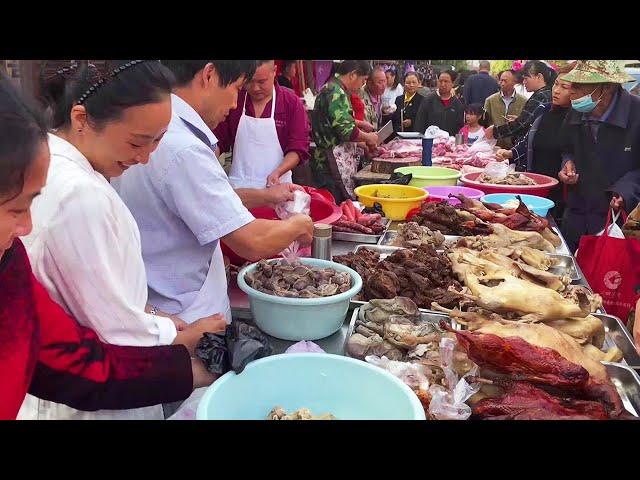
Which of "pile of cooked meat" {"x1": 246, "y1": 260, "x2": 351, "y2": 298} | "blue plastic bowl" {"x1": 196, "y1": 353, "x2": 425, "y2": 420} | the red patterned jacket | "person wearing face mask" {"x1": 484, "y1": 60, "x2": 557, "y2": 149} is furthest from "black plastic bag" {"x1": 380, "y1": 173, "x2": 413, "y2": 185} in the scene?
the red patterned jacket

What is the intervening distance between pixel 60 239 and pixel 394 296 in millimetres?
1510

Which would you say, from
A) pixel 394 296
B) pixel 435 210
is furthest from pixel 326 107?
pixel 394 296

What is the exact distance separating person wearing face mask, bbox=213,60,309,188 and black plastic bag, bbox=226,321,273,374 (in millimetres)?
2405

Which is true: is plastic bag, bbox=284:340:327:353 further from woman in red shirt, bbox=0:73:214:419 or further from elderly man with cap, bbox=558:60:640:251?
elderly man with cap, bbox=558:60:640:251

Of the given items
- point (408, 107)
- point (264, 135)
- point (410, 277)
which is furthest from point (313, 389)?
point (408, 107)

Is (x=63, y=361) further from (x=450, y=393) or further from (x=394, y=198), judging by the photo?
(x=394, y=198)

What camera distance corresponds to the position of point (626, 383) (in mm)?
1938

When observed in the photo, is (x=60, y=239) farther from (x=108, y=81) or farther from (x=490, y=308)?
(x=490, y=308)

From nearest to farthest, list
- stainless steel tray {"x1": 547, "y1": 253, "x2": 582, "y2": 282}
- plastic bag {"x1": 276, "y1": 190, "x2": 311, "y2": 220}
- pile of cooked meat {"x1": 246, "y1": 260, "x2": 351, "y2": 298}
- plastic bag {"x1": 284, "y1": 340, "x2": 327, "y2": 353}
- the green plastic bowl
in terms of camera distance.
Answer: plastic bag {"x1": 284, "y1": 340, "x2": 327, "y2": 353} → pile of cooked meat {"x1": 246, "y1": 260, "x2": 351, "y2": 298} → plastic bag {"x1": 276, "y1": 190, "x2": 311, "y2": 220} → stainless steel tray {"x1": 547, "y1": 253, "x2": 582, "y2": 282} → the green plastic bowl

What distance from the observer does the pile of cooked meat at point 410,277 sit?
2.46m

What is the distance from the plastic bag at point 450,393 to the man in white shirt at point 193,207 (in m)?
0.78

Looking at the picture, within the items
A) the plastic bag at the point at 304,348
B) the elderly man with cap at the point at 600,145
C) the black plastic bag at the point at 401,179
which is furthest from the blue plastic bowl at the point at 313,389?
the elderly man with cap at the point at 600,145

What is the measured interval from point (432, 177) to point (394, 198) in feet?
2.90

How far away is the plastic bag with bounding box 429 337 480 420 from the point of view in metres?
1.69
